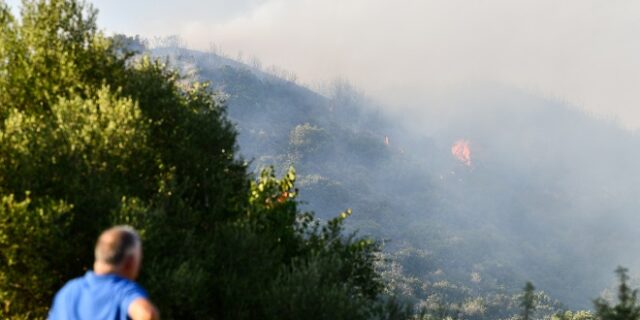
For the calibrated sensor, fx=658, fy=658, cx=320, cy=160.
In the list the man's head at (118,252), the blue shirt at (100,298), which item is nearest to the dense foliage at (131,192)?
the blue shirt at (100,298)

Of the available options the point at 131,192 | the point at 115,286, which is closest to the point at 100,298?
the point at 115,286

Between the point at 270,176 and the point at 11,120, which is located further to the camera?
the point at 270,176

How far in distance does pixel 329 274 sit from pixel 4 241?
9.70 metres

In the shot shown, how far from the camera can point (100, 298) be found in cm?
731

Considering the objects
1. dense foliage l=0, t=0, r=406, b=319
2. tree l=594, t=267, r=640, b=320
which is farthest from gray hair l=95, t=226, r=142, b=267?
tree l=594, t=267, r=640, b=320

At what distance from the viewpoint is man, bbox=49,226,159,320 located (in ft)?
23.5

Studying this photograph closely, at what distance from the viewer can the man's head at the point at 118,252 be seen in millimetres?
7164

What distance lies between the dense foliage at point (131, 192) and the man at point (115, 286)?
11302 millimetres

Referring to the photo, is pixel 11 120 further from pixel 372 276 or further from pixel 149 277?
pixel 372 276

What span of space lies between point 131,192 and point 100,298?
15696 millimetres

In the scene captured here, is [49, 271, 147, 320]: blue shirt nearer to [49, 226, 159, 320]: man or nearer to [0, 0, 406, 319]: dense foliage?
[49, 226, 159, 320]: man

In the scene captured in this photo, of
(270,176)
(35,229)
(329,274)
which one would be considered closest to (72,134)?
(35,229)

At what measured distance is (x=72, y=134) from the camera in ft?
69.3

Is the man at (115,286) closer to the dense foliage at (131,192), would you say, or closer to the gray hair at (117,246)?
the gray hair at (117,246)
